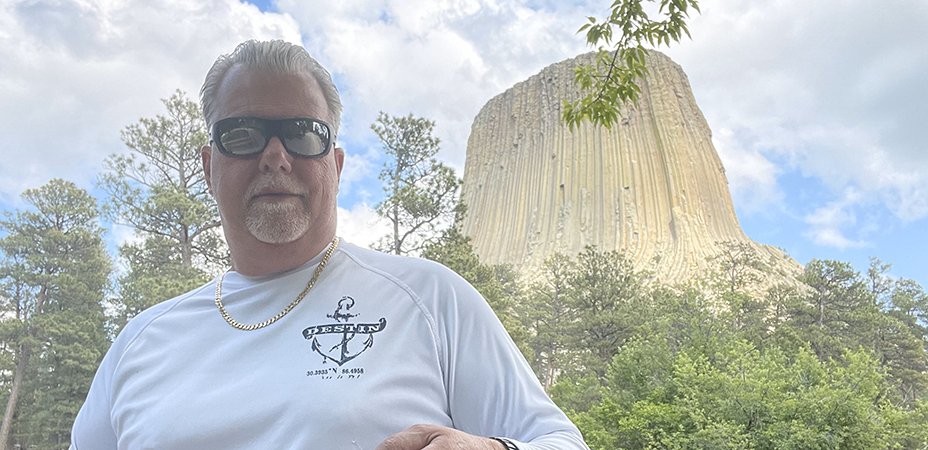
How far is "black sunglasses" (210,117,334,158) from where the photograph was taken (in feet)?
3.77

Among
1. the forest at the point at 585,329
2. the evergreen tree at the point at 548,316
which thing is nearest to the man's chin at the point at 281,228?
the forest at the point at 585,329

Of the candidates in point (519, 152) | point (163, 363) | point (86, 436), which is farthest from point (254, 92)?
point (519, 152)

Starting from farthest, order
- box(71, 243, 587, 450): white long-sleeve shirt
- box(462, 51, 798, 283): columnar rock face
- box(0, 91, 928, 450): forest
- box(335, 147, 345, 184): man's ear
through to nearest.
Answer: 1. box(462, 51, 798, 283): columnar rock face
2. box(0, 91, 928, 450): forest
3. box(335, 147, 345, 184): man's ear
4. box(71, 243, 587, 450): white long-sleeve shirt

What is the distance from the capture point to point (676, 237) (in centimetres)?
3186

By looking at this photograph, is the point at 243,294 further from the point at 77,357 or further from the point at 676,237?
the point at 676,237

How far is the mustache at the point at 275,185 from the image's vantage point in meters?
1.13

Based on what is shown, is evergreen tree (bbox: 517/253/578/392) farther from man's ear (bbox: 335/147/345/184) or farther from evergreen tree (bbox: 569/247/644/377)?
man's ear (bbox: 335/147/345/184)

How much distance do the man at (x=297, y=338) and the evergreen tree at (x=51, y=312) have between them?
68.3 ft

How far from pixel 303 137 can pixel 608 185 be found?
34.2 metres

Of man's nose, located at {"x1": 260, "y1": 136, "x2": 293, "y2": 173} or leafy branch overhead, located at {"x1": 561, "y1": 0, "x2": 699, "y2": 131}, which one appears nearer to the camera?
man's nose, located at {"x1": 260, "y1": 136, "x2": 293, "y2": 173}

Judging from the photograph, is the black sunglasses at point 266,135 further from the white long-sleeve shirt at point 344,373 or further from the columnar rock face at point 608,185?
the columnar rock face at point 608,185

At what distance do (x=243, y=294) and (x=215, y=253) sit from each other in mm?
17798

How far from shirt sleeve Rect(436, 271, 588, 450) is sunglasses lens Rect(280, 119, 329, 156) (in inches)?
15.6

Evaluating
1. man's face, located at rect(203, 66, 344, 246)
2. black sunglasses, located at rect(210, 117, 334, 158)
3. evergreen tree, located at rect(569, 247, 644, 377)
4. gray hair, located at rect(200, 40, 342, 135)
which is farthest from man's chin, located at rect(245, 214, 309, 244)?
evergreen tree, located at rect(569, 247, 644, 377)
